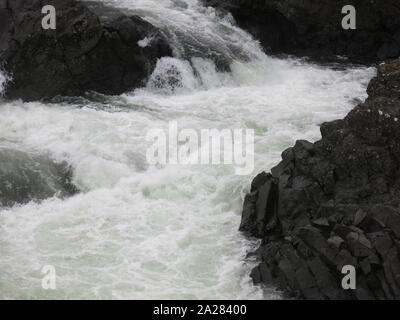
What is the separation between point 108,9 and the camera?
20766mm

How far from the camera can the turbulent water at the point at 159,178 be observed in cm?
1075

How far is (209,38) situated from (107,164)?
8.32m

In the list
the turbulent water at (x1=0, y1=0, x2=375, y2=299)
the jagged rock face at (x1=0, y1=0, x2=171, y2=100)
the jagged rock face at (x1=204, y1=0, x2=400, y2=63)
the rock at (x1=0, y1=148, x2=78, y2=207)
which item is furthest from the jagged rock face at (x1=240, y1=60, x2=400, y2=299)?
the jagged rock face at (x1=204, y1=0, x2=400, y2=63)

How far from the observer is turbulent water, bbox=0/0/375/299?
1075 cm

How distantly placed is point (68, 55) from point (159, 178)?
5.81 meters

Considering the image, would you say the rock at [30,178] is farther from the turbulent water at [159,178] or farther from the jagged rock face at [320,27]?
the jagged rock face at [320,27]

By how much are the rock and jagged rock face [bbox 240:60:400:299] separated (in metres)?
4.07

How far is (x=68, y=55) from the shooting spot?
17266 millimetres

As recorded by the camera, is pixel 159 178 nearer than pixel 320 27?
Yes

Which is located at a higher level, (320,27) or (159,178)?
(320,27)

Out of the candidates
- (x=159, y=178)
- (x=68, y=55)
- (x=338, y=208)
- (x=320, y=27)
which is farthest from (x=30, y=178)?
(x=320, y=27)

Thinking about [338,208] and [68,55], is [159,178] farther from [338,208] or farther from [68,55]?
[68,55]

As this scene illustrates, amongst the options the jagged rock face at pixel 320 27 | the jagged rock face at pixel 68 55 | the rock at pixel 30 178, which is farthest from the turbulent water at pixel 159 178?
the jagged rock face at pixel 320 27

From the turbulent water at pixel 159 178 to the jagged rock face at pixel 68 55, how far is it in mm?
572
